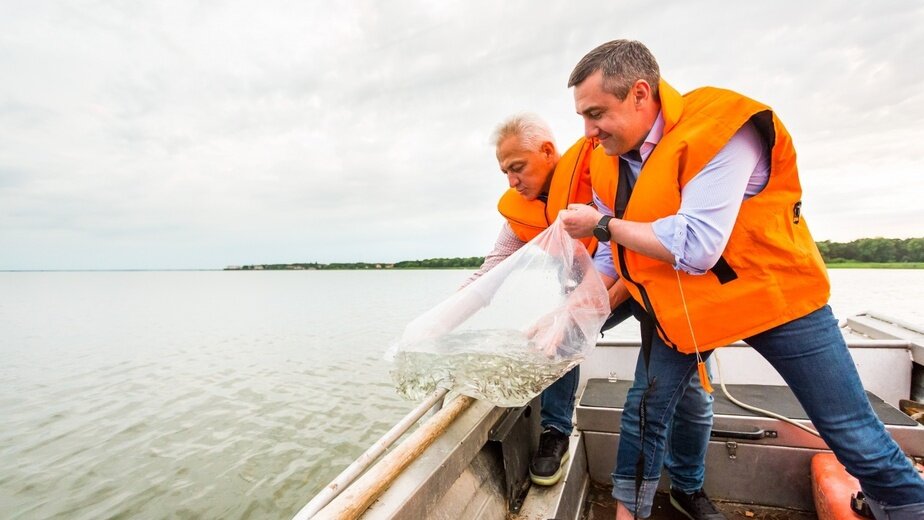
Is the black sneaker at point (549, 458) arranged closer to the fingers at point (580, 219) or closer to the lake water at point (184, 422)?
the fingers at point (580, 219)

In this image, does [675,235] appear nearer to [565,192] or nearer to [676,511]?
[565,192]

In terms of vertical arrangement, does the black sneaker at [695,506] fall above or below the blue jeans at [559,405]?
below

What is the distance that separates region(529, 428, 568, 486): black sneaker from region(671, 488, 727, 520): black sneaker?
0.50m

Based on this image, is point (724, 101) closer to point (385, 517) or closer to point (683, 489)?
point (385, 517)

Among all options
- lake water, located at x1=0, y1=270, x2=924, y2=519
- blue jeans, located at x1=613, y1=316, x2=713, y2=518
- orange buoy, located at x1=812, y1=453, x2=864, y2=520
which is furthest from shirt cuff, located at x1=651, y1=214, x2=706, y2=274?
lake water, located at x1=0, y1=270, x2=924, y2=519

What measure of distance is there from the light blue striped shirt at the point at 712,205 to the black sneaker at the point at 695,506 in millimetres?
1237

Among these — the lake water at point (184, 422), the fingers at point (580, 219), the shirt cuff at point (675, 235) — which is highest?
the fingers at point (580, 219)

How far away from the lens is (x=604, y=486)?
89.5 inches

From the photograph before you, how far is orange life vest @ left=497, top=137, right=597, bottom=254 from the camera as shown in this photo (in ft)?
6.22

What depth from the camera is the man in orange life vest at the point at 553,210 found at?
1.89m

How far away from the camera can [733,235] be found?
4.23 ft

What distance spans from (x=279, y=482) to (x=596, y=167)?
189 inches

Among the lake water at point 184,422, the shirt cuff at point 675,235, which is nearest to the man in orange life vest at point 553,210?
the shirt cuff at point 675,235

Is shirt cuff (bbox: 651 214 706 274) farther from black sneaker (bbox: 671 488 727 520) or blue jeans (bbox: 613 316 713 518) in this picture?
black sneaker (bbox: 671 488 727 520)
